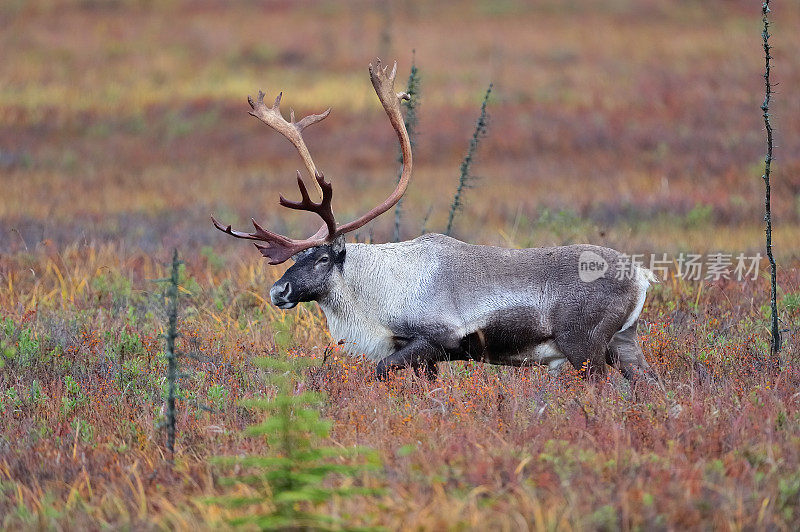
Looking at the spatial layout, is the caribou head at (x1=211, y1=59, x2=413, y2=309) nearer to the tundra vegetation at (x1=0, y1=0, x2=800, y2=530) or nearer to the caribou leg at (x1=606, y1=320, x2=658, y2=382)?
the tundra vegetation at (x1=0, y1=0, x2=800, y2=530)

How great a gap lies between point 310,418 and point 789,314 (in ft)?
16.9

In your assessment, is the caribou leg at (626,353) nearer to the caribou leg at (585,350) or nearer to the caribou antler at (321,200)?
the caribou leg at (585,350)

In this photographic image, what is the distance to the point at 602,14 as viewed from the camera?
1228 inches

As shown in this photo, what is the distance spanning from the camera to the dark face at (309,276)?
6.77m

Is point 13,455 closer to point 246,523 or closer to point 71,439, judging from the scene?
point 71,439

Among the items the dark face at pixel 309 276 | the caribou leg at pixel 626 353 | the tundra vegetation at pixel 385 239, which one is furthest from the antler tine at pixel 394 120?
the caribou leg at pixel 626 353

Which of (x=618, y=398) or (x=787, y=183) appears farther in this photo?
(x=787, y=183)

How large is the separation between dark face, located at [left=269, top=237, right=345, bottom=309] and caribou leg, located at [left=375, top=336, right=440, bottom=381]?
0.73 m

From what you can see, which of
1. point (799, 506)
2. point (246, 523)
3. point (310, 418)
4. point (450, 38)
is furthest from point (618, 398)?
point (450, 38)

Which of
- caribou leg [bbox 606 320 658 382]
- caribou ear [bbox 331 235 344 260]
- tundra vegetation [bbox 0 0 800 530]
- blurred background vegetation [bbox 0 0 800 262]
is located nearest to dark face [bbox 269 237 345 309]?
caribou ear [bbox 331 235 344 260]

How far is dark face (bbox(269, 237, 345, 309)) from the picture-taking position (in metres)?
6.77

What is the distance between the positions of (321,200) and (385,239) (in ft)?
15.2

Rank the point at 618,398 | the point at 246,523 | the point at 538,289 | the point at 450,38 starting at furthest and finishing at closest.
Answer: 1. the point at 450,38
2. the point at 538,289
3. the point at 618,398
4. the point at 246,523

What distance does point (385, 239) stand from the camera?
11758mm
